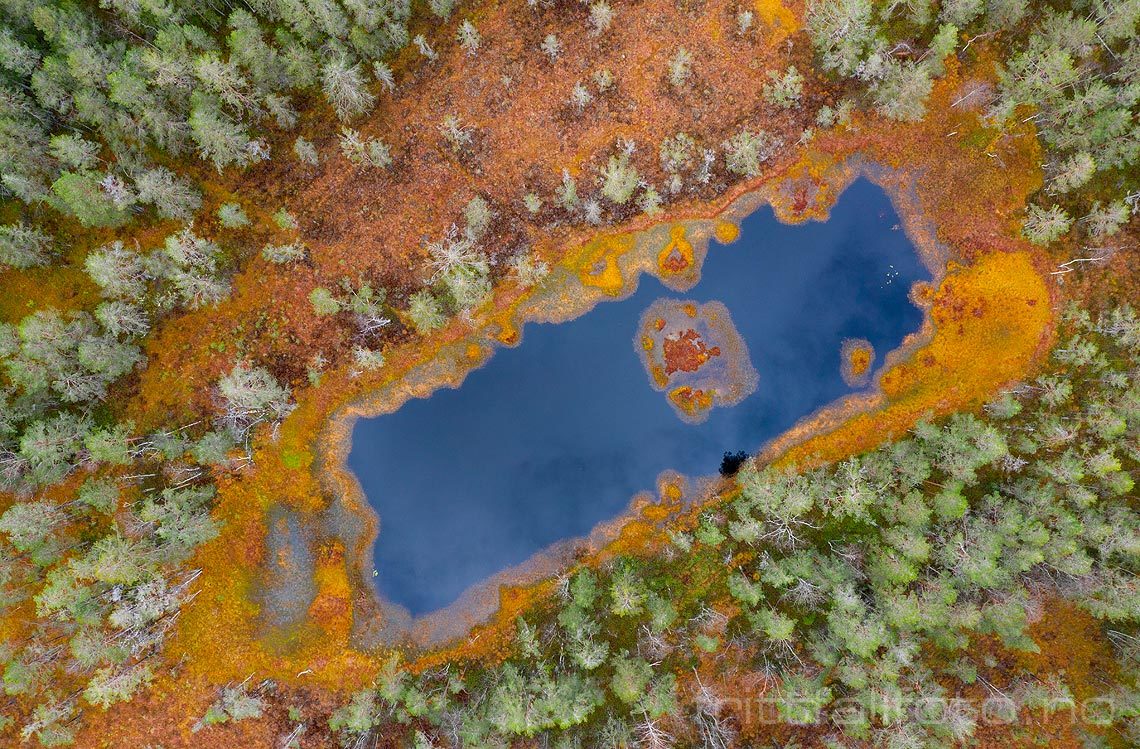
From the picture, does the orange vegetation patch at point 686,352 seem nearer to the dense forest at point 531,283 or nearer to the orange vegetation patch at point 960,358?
the orange vegetation patch at point 960,358

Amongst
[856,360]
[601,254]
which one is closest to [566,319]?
[601,254]

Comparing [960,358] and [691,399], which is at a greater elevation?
[691,399]

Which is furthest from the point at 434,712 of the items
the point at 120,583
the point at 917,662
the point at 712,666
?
the point at 917,662

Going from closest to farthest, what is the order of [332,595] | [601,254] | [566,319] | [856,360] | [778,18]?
1. [778,18]
2. [332,595]
3. [856,360]
4. [601,254]
5. [566,319]

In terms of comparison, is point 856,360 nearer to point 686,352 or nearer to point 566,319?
point 686,352

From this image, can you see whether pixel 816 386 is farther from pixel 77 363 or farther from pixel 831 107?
pixel 77 363

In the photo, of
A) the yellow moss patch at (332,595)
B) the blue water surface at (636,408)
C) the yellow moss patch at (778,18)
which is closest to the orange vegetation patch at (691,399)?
the blue water surface at (636,408)

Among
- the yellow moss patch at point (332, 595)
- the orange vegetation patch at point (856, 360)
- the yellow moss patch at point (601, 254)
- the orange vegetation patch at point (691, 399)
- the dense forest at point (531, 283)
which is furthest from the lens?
the orange vegetation patch at point (691, 399)

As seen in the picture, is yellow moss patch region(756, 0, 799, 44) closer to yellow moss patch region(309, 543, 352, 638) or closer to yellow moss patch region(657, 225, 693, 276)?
yellow moss patch region(657, 225, 693, 276)
